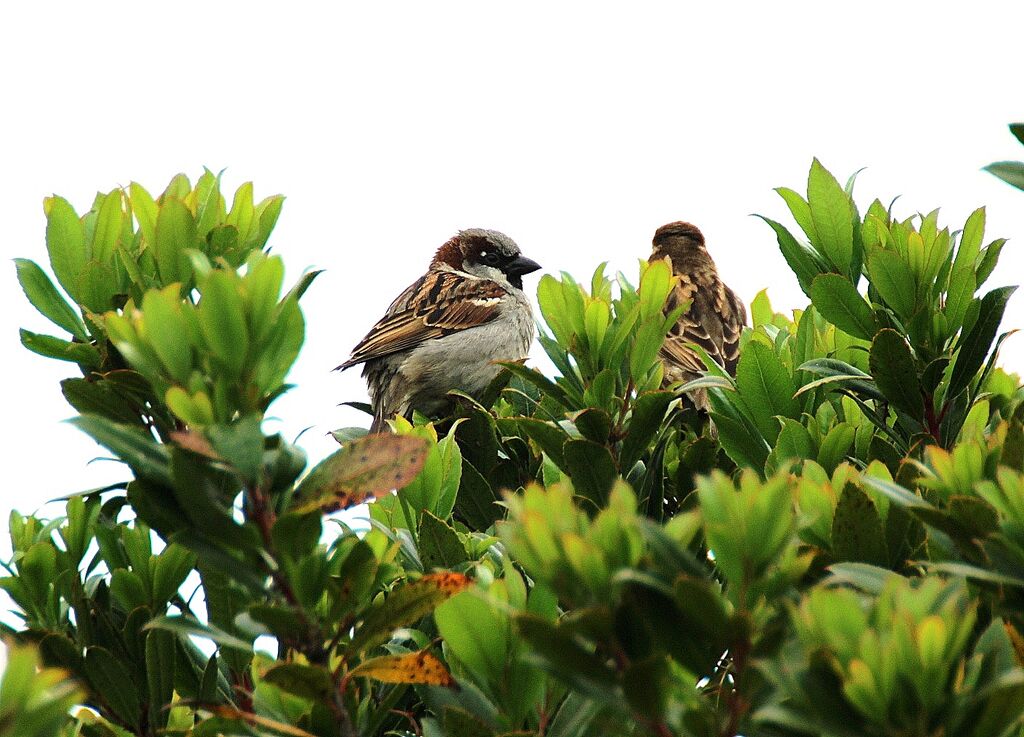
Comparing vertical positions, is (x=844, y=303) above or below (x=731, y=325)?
above

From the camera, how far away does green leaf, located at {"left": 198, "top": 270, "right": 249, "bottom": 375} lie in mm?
1173

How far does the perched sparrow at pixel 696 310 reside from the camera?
5.18 m

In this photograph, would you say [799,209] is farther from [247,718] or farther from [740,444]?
[247,718]

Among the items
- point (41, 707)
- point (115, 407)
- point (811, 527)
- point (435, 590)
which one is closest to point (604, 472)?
point (811, 527)

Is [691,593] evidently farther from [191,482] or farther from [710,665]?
[191,482]

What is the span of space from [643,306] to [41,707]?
1260 millimetres

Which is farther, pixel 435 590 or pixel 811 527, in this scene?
pixel 811 527

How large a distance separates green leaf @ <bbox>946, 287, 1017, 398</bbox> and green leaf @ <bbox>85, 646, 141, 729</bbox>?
1.24 metres

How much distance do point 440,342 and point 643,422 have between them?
436cm

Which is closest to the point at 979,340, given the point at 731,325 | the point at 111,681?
the point at 111,681

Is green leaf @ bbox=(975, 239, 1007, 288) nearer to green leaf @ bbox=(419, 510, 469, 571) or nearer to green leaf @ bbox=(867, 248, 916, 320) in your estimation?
green leaf @ bbox=(867, 248, 916, 320)

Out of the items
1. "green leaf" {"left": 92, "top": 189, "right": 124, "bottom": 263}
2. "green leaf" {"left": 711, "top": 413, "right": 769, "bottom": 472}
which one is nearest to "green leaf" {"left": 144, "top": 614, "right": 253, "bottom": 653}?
"green leaf" {"left": 92, "top": 189, "right": 124, "bottom": 263}

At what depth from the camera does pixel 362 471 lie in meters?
1.24

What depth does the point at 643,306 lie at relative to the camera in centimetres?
196
